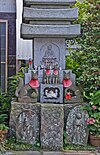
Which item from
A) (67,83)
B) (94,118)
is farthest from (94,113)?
(67,83)

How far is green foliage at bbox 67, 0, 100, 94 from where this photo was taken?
5.76 meters

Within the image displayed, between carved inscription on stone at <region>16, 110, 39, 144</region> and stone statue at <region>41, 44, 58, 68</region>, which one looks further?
stone statue at <region>41, 44, 58, 68</region>

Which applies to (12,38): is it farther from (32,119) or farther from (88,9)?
(32,119)

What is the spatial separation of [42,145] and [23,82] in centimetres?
126

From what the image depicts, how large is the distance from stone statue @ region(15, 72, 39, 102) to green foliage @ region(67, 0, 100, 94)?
81 cm

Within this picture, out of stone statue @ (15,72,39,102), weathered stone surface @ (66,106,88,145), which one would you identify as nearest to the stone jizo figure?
stone statue @ (15,72,39,102)

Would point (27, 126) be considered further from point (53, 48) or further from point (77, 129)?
point (53, 48)

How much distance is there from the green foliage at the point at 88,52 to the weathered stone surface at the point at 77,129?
66cm

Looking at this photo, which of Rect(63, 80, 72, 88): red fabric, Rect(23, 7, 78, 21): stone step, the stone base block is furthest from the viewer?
Rect(23, 7, 78, 21): stone step

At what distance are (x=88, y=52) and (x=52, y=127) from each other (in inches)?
71.4

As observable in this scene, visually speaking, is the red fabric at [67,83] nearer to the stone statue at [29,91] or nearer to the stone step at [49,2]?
the stone statue at [29,91]

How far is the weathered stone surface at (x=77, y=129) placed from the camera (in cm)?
529

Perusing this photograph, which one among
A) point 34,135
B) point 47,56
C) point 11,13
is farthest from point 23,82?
point 11,13

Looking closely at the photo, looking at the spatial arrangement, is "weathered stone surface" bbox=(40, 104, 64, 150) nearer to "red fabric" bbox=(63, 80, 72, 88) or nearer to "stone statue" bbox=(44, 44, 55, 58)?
"red fabric" bbox=(63, 80, 72, 88)
